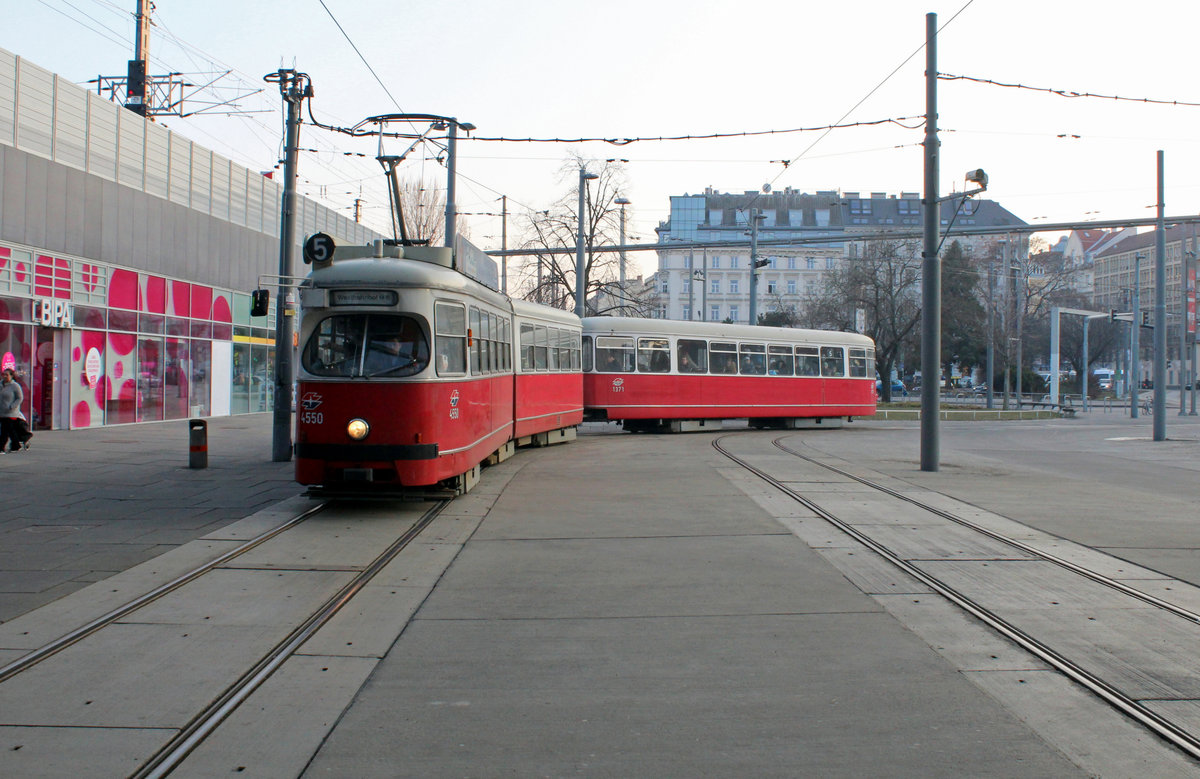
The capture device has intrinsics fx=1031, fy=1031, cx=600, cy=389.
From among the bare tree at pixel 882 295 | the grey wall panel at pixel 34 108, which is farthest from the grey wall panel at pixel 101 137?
the bare tree at pixel 882 295

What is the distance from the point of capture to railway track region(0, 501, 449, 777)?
4793mm

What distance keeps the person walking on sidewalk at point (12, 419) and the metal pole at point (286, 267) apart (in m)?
4.61

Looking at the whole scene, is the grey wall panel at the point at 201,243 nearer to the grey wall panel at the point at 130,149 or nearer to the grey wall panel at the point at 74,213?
the grey wall panel at the point at 130,149

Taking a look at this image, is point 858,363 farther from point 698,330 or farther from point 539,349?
point 539,349

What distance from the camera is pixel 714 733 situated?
15.6ft

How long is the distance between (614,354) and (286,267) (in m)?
10.3

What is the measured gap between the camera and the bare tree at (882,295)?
52.8 m

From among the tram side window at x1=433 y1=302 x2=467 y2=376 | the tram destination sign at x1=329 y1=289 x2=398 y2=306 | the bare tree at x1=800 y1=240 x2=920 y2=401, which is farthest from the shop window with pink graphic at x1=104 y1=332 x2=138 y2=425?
the bare tree at x1=800 y1=240 x2=920 y2=401

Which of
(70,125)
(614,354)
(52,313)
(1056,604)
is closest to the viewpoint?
(1056,604)

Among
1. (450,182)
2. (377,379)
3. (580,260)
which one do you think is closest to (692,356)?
(450,182)

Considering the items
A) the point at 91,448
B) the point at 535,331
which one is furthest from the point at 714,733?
the point at 91,448

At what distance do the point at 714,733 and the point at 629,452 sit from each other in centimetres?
1550

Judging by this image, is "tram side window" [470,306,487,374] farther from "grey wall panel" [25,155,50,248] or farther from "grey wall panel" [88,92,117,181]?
"grey wall panel" [88,92,117,181]

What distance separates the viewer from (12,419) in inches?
704
